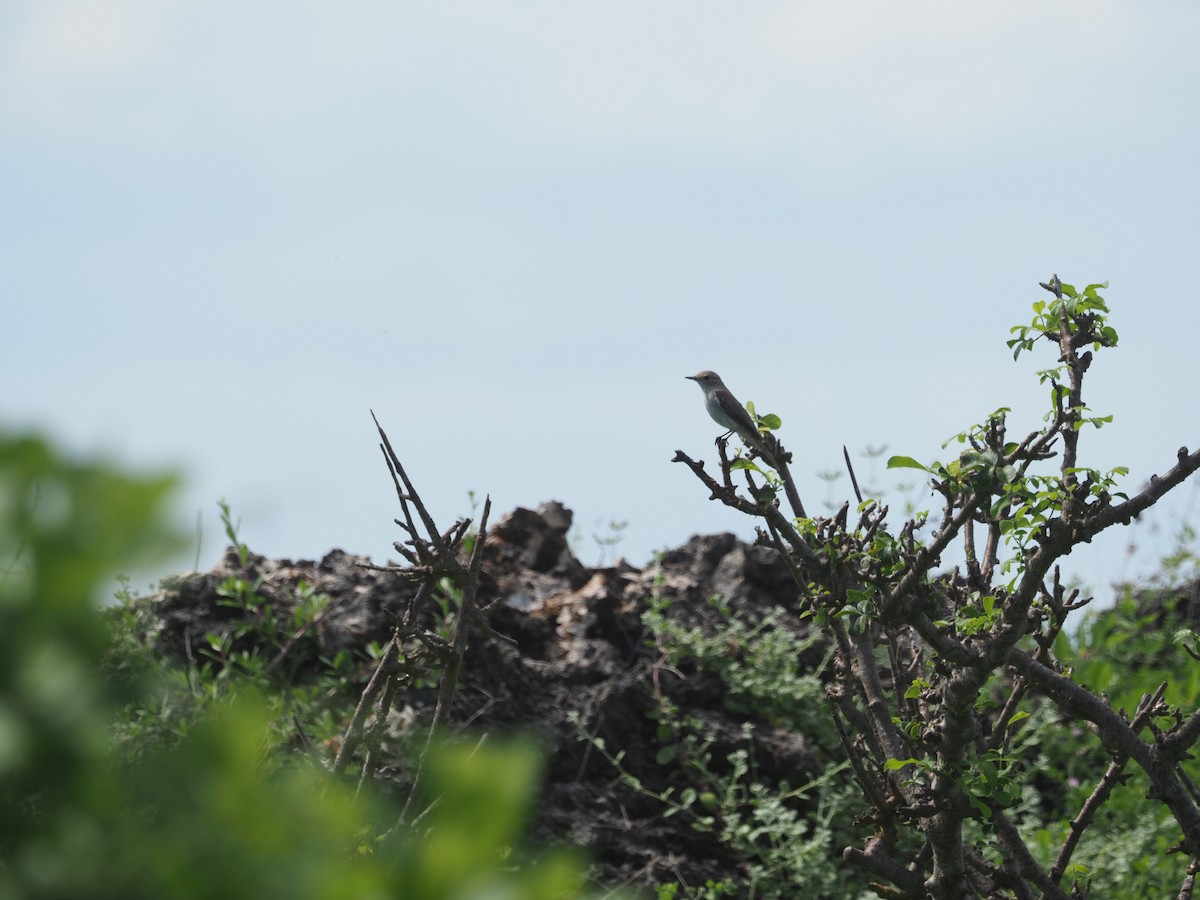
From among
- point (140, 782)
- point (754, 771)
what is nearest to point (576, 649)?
point (754, 771)

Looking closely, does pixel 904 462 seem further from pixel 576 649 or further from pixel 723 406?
pixel 576 649

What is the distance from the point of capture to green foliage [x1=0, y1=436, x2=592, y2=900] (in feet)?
3.00

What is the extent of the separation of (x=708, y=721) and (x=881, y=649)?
102 centimetres

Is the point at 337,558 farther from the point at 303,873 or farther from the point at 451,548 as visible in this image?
the point at 303,873

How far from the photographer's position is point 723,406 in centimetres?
590

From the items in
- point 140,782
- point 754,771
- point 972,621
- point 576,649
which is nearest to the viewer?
point 140,782

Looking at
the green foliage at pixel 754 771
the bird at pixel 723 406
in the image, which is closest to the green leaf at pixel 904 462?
the bird at pixel 723 406

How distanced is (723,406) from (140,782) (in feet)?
16.4

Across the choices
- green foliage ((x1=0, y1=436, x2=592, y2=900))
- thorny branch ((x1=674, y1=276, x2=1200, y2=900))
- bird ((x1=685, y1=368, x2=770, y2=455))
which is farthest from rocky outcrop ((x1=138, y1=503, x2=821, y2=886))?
green foliage ((x1=0, y1=436, x2=592, y2=900))

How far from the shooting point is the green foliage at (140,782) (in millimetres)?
915

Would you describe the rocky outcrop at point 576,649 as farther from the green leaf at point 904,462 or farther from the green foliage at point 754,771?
the green leaf at point 904,462

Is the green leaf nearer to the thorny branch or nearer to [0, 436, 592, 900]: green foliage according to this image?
the thorny branch

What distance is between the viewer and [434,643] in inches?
129

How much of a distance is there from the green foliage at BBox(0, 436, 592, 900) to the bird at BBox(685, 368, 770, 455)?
12.4ft
